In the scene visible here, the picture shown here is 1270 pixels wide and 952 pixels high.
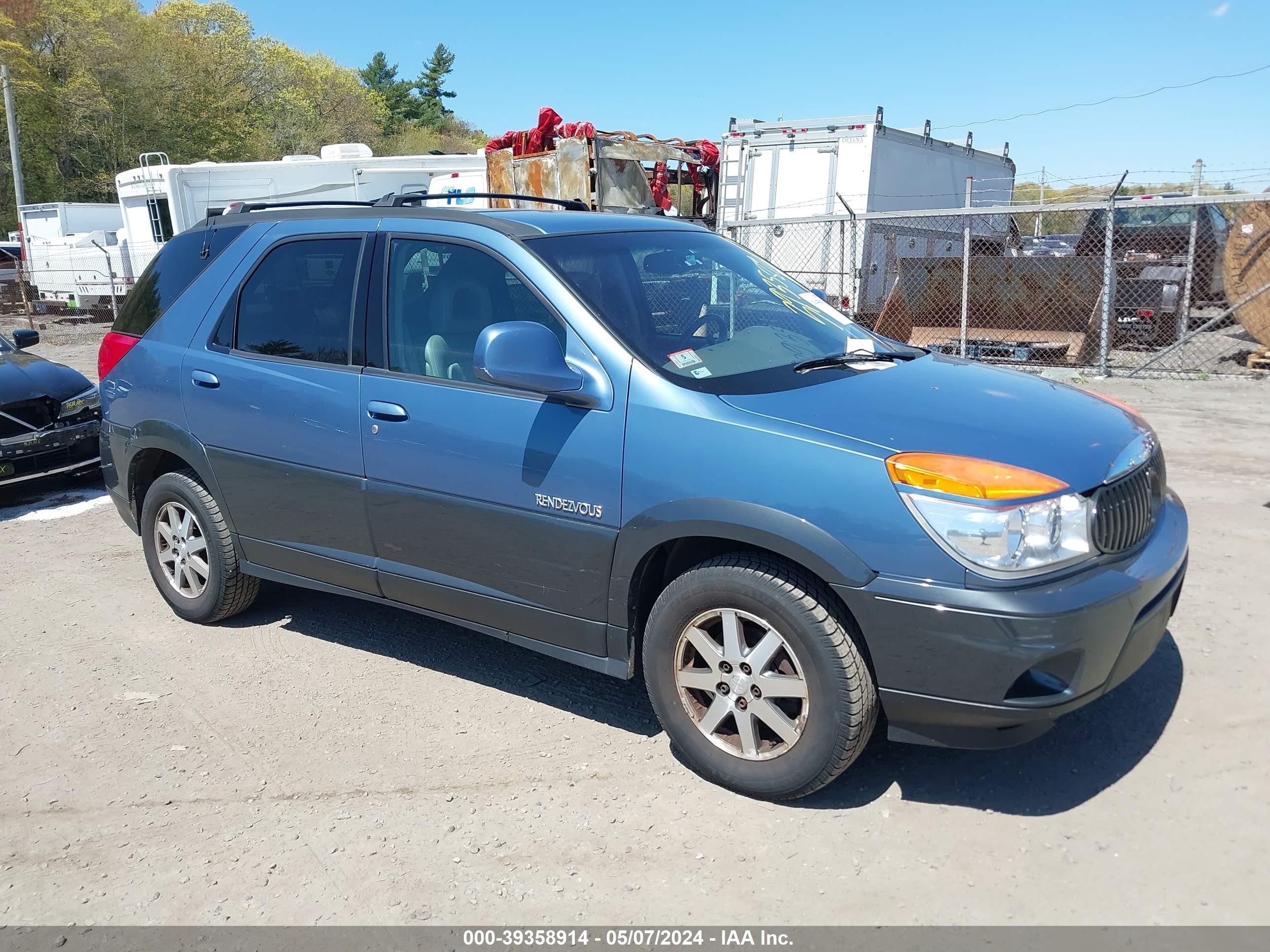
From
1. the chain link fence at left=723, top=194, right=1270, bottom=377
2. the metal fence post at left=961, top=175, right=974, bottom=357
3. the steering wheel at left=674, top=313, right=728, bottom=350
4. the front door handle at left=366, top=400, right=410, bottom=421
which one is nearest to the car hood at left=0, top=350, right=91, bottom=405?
the front door handle at left=366, top=400, right=410, bottom=421

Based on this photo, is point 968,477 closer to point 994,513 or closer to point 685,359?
point 994,513

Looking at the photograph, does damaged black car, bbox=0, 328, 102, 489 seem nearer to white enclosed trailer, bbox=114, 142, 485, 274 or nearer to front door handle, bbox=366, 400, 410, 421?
front door handle, bbox=366, 400, 410, 421

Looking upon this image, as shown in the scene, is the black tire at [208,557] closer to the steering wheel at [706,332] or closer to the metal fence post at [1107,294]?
the steering wheel at [706,332]

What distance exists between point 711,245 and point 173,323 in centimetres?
264

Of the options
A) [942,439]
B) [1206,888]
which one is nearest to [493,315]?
[942,439]

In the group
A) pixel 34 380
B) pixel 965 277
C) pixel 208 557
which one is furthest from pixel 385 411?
pixel 965 277

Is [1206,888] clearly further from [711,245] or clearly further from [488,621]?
[711,245]

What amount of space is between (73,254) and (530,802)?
81.3 ft

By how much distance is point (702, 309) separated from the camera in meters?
3.80

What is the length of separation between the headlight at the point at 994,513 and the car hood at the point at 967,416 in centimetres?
6

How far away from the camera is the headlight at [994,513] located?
2.74 metres

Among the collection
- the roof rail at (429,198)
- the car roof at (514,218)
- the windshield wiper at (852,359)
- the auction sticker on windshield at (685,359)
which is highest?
the roof rail at (429,198)


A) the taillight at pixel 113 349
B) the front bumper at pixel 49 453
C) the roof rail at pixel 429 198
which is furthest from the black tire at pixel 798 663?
the front bumper at pixel 49 453
